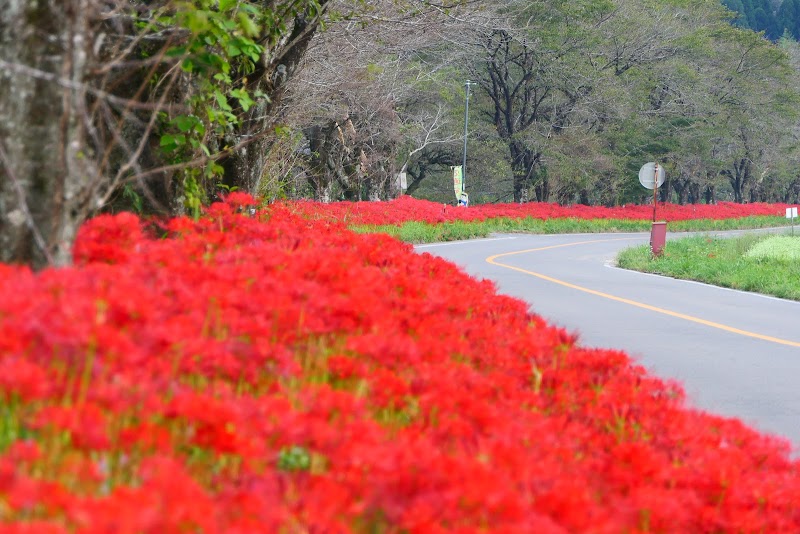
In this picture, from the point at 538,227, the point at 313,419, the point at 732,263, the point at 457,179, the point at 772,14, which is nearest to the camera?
the point at 313,419

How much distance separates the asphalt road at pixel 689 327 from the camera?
8094mm

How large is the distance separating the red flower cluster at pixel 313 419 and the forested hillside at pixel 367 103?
0.68 metres

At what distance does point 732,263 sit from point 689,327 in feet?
34.7

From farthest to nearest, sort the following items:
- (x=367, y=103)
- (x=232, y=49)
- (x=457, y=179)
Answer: (x=457, y=179) < (x=367, y=103) < (x=232, y=49)

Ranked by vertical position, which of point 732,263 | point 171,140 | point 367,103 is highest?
point 367,103

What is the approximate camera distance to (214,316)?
3484mm

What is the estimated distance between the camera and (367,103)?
3669cm

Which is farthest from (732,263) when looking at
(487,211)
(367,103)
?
(487,211)

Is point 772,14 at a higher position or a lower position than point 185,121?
higher

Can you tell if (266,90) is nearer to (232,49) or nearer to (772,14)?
(232,49)

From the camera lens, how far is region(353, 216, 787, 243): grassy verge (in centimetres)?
3045

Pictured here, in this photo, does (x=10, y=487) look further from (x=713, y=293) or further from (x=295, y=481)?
(x=713, y=293)

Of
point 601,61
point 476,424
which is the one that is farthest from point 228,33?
point 601,61

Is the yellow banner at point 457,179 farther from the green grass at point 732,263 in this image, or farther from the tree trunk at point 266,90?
the tree trunk at point 266,90
